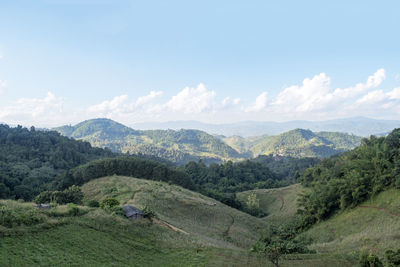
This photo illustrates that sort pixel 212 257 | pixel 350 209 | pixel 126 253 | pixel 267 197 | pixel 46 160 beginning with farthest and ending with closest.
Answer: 1. pixel 46 160
2. pixel 267 197
3. pixel 350 209
4. pixel 212 257
5. pixel 126 253

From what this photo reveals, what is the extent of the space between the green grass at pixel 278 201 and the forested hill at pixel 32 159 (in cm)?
6580

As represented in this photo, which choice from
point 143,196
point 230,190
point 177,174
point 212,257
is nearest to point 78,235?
point 212,257

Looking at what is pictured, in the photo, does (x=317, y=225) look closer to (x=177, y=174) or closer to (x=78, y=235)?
(x=78, y=235)

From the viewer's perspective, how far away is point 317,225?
4431 centimetres

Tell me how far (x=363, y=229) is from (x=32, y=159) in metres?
119

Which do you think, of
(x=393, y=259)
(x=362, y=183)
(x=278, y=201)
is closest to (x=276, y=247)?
(x=393, y=259)

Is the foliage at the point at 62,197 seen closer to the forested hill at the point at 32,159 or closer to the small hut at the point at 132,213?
the small hut at the point at 132,213

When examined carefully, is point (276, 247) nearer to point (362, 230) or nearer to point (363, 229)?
point (362, 230)

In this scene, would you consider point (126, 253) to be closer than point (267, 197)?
Yes

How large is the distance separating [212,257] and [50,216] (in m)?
13.9

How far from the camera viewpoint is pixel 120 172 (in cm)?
7975

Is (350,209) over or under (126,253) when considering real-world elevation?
under

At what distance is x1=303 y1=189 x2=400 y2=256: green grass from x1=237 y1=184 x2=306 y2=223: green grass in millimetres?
21652

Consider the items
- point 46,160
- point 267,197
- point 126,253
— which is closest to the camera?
point 126,253
